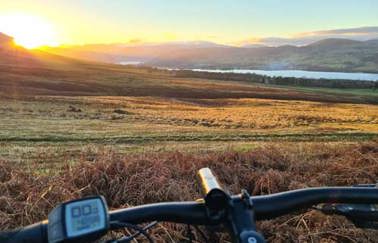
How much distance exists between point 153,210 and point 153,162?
259 centimetres

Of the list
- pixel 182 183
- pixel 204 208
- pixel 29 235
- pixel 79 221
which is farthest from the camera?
pixel 182 183

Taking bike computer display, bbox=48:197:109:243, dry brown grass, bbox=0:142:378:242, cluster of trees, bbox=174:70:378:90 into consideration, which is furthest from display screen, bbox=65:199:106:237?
cluster of trees, bbox=174:70:378:90

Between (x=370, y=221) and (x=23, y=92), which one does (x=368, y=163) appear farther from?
(x=23, y=92)

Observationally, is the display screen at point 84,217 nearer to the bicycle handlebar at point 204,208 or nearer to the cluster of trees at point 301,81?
the bicycle handlebar at point 204,208

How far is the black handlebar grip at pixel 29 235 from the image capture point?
1.53 meters

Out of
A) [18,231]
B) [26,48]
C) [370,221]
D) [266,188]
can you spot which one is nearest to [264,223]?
[370,221]

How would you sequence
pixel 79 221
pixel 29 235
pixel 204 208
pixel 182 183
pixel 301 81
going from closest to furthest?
pixel 79 221 → pixel 29 235 → pixel 204 208 → pixel 182 183 → pixel 301 81

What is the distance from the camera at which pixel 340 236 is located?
2877mm

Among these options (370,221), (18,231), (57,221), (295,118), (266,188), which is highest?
(57,221)

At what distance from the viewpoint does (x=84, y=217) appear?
4.46 feet

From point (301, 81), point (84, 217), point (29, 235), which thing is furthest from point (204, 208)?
point (301, 81)

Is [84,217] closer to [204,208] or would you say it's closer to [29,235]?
[29,235]

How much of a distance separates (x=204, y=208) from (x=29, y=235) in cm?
62

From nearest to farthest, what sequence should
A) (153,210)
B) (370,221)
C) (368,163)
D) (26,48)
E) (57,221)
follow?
(57,221) < (153,210) < (370,221) < (368,163) < (26,48)
